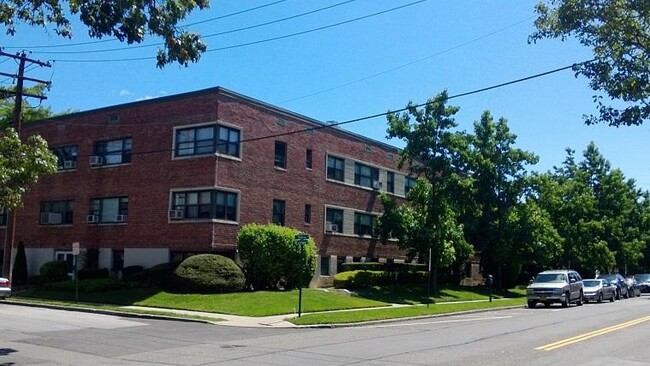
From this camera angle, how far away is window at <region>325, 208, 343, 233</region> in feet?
127

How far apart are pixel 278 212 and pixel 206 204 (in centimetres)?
500

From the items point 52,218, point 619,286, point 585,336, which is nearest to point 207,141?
point 52,218

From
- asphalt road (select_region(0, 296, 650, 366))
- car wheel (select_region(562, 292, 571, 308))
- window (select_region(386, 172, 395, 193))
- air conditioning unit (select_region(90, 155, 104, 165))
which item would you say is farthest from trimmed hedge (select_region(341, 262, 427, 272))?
asphalt road (select_region(0, 296, 650, 366))

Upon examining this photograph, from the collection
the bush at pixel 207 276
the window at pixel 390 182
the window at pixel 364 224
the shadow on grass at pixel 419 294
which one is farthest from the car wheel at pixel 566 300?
the bush at pixel 207 276

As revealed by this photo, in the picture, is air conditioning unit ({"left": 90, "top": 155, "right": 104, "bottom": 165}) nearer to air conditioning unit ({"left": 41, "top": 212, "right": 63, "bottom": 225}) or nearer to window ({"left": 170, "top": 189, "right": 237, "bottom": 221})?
air conditioning unit ({"left": 41, "top": 212, "right": 63, "bottom": 225})

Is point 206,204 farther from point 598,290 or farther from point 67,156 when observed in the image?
point 598,290

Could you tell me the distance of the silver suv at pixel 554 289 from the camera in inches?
1309

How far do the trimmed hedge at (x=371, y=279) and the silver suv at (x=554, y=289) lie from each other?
8.01 m

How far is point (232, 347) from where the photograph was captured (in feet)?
49.1

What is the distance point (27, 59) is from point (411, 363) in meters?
26.4

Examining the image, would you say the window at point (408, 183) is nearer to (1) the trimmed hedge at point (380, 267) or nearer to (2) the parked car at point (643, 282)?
(1) the trimmed hedge at point (380, 267)

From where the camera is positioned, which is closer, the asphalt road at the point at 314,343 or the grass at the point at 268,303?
the asphalt road at the point at 314,343

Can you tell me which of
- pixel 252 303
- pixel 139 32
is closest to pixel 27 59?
pixel 252 303

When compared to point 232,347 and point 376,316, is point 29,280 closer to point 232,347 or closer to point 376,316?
point 376,316
